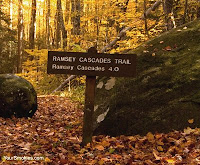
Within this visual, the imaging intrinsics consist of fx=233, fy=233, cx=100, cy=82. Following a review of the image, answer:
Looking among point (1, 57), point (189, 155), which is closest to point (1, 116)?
point (189, 155)

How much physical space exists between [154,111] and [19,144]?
104 inches

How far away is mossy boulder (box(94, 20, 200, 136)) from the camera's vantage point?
437 centimetres

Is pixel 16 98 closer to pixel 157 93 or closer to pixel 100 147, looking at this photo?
pixel 100 147

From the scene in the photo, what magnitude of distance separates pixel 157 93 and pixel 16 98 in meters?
4.14

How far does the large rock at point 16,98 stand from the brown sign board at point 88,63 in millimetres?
3333

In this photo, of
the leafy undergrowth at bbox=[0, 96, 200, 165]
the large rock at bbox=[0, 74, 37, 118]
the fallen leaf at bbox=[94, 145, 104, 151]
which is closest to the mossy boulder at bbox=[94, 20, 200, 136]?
the leafy undergrowth at bbox=[0, 96, 200, 165]

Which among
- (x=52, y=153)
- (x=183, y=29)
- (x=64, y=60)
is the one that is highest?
(x=183, y=29)

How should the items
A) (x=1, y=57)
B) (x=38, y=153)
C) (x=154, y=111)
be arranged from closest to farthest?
(x=38, y=153), (x=154, y=111), (x=1, y=57)

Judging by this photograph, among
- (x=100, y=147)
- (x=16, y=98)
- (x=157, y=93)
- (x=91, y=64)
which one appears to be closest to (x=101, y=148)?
(x=100, y=147)

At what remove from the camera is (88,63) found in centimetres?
396

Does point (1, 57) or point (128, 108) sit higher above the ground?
point (1, 57)

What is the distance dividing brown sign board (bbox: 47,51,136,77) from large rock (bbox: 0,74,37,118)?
333 centimetres

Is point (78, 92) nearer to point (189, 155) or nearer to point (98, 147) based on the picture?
point (98, 147)

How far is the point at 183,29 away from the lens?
6.36 metres
